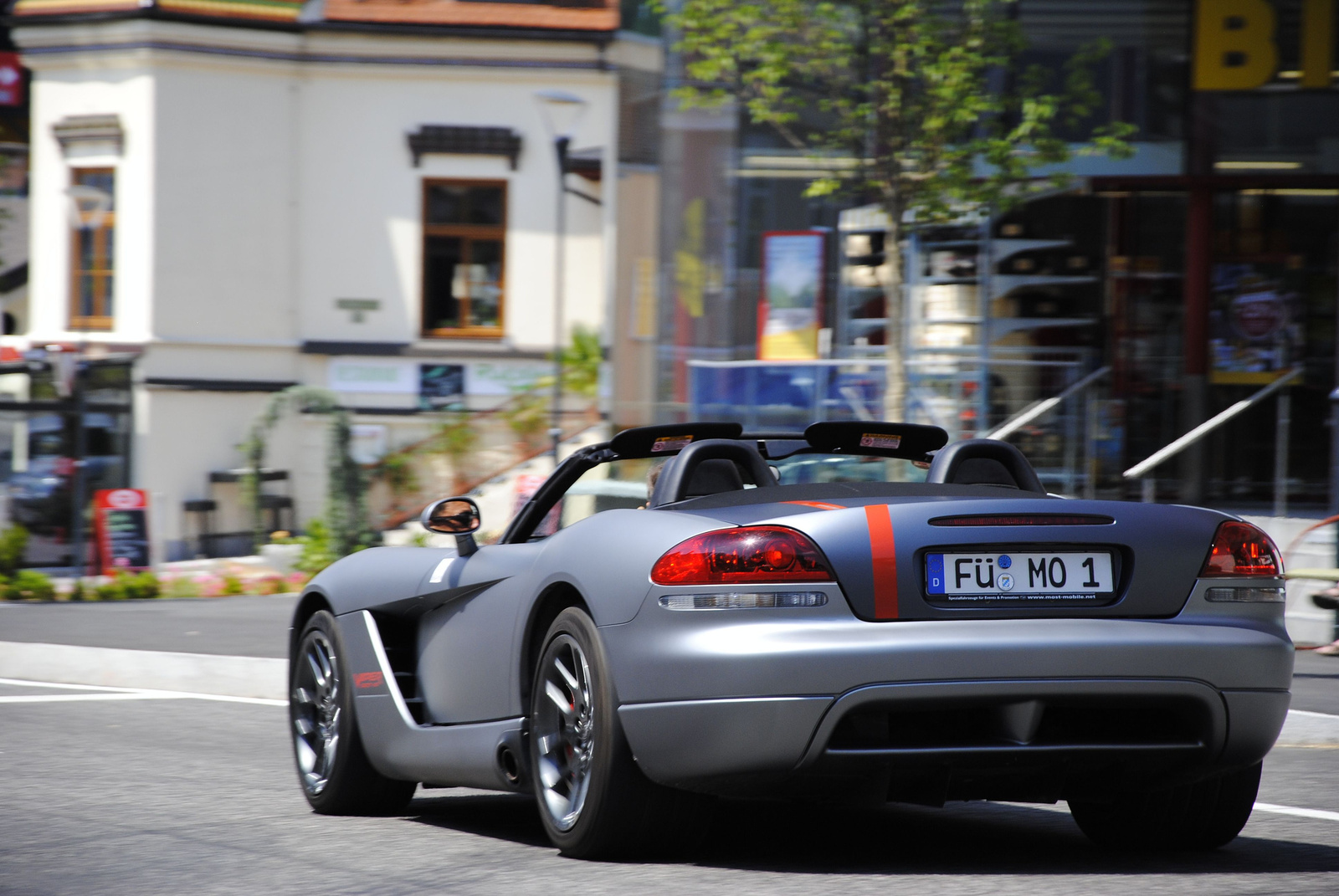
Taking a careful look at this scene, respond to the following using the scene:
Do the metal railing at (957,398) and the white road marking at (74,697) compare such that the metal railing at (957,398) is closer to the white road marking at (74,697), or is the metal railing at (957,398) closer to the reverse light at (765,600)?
the white road marking at (74,697)

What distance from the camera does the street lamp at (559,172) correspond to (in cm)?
2022

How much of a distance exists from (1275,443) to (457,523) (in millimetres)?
12479

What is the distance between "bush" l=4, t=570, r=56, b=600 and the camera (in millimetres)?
17000

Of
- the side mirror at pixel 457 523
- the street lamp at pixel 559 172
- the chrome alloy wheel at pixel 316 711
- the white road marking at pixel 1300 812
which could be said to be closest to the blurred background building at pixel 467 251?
the street lamp at pixel 559 172

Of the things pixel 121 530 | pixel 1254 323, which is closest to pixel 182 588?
pixel 121 530

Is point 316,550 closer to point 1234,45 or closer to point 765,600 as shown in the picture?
point 1234,45

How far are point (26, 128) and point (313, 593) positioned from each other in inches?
847

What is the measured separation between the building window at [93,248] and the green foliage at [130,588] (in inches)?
313

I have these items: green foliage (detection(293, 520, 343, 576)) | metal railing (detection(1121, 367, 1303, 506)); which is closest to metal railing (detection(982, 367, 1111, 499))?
metal railing (detection(1121, 367, 1303, 506))

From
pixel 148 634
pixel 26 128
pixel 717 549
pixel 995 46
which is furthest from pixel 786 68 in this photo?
pixel 26 128

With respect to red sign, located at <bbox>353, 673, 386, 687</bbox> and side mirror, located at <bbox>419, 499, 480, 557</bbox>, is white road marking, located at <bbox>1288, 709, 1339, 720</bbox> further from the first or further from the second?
red sign, located at <bbox>353, 673, 386, 687</bbox>

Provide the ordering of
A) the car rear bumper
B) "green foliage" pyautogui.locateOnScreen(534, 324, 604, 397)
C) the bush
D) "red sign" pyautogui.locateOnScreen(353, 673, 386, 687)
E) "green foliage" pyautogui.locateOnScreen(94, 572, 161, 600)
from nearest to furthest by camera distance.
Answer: the car rear bumper → "red sign" pyautogui.locateOnScreen(353, 673, 386, 687) → the bush → "green foliage" pyautogui.locateOnScreen(94, 572, 161, 600) → "green foliage" pyautogui.locateOnScreen(534, 324, 604, 397)

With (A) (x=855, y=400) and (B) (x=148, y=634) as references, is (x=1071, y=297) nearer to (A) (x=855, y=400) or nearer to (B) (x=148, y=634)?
(A) (x=855, y=400)

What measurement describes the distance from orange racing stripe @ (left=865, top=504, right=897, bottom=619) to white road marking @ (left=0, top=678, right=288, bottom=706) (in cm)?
604
